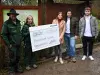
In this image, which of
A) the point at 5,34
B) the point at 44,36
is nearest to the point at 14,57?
the point at 5,34

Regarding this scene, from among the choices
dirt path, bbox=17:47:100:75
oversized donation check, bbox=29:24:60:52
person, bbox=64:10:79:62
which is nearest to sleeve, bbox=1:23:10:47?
oversized donation check, bbox=29:24:60:52

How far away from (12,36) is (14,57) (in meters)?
0.62

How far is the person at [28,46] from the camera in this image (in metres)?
8.03

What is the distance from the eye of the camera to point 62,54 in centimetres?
985

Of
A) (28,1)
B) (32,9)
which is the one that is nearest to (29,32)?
(32,9)

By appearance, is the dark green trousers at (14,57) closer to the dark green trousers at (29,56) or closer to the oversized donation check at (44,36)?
the dark green trousers at (29,56)

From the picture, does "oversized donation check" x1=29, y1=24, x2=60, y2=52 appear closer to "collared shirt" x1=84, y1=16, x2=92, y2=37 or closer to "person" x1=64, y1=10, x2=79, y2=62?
"person" x1=64, y1=10, x2=79, y2=62

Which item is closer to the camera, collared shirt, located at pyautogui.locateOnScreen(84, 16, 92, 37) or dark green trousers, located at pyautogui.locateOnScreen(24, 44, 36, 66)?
dark green trousers, located at pyautogui.locateOnScreen(24, 44, 36, 66)

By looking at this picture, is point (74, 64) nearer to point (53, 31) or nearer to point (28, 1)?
point (53, 31)

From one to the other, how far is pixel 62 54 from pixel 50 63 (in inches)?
40.4

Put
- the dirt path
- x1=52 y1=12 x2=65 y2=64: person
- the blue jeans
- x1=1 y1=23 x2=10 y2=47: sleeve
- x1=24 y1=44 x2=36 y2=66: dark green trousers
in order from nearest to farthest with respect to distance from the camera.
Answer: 1. x1=1 y1=23 x2=10 y2=47: sleeve
2. the dirt path
3. x1=24 y1=44 x2=36 y2=66: dark green trousers
4. x1=52 y1=12 x2=65 y2=64: person
5. the blue jeans

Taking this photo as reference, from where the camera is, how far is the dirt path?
7.94 metres

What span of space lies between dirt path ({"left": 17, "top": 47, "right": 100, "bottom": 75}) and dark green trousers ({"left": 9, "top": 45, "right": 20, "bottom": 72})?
A: 39 centimetres

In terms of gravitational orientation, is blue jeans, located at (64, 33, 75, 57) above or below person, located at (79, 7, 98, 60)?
below
